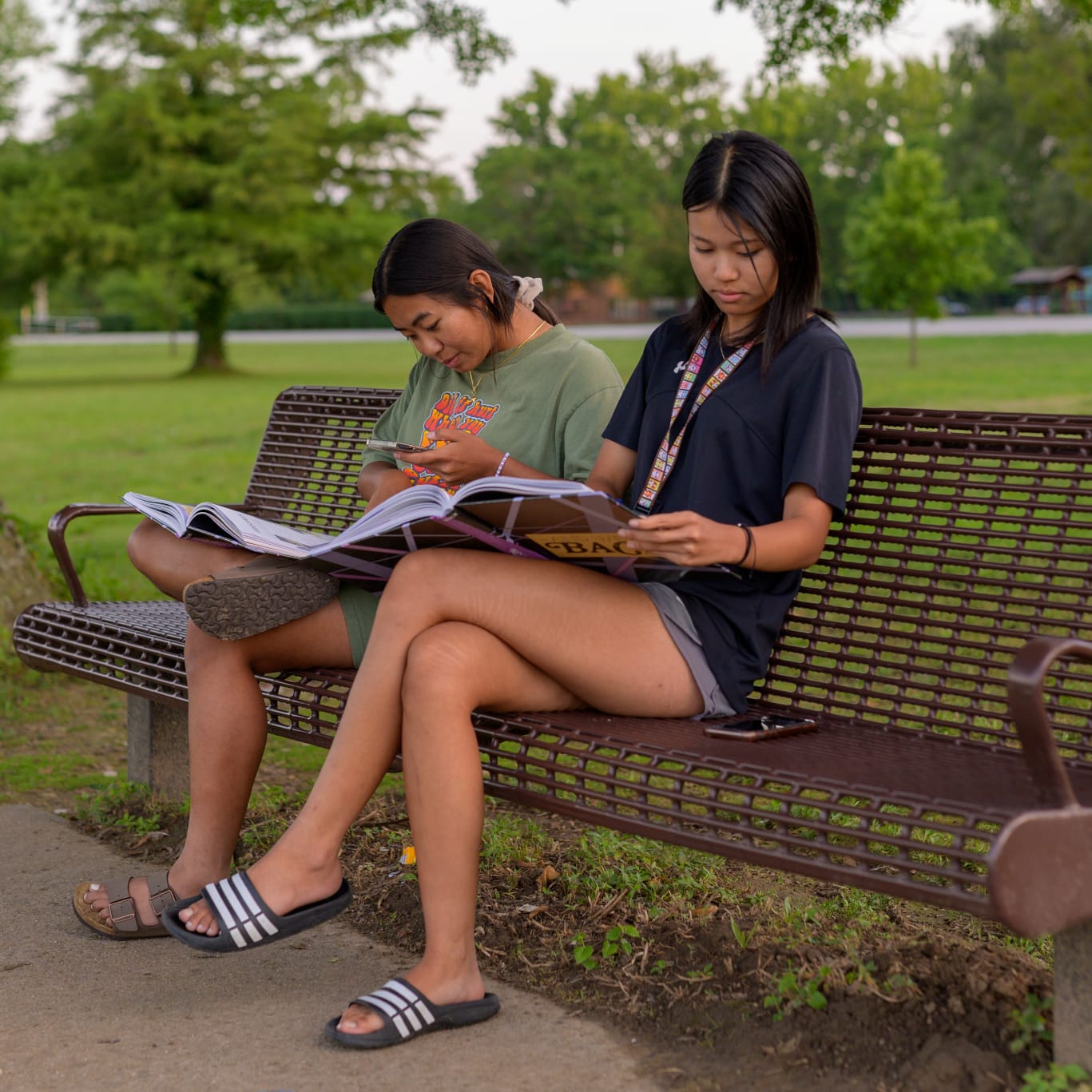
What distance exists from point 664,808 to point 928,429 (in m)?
1.07

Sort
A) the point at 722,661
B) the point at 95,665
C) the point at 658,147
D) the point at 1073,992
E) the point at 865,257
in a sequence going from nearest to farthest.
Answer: the point at 1073,992 → the point at 722,661 → the point at 95,665 → the point at 865,257 → the point at 658,147

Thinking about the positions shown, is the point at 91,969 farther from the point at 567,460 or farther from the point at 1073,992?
the point at 1073,992

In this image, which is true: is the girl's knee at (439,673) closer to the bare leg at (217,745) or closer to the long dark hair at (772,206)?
the bare leg at (217,745)

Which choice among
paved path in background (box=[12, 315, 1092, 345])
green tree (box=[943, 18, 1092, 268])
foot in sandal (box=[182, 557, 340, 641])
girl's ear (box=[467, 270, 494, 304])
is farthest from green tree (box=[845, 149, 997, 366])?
foot in sandal (box=[182, 557, 340, 641])

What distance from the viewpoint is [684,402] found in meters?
2.96

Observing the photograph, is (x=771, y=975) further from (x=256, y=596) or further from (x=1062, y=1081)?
(x=256, y=596)

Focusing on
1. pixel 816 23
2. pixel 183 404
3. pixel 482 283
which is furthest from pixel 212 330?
pixel 482 283

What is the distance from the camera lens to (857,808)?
2225mm

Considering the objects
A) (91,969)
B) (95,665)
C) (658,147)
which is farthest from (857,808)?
(658,147)

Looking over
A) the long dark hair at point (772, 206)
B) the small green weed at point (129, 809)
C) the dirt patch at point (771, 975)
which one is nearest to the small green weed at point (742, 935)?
the dirt patch at point (771, 975)

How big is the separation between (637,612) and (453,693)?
0.40m

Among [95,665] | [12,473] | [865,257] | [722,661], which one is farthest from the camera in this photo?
[865,257]

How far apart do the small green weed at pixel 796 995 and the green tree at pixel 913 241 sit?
31.3 metres

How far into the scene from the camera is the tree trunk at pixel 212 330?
108 feet
